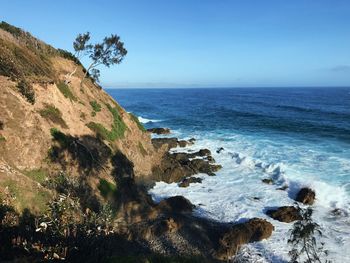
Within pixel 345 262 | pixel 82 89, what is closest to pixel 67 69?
pixel 82 89

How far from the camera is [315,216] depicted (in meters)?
26.0

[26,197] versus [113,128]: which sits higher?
[113,128]

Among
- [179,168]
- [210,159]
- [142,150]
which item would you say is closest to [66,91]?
[142,150]

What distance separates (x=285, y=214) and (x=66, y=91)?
2198cm

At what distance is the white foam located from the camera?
72.4ft

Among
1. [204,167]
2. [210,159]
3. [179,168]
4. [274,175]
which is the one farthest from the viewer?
[210,159]

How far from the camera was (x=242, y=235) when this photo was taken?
21.8 metres

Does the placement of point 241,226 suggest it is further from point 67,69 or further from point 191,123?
point 191,123

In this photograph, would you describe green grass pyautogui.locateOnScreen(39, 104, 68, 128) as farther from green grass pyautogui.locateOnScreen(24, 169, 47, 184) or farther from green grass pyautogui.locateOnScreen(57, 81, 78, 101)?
green grass pyautogui.locateOnScreen(24, 169, 47, 184)

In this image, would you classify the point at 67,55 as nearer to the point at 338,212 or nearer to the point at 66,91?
the point at 66,91

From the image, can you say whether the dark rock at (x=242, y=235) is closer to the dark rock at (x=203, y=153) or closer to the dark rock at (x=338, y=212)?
the dark rock at (x=338, y=212)

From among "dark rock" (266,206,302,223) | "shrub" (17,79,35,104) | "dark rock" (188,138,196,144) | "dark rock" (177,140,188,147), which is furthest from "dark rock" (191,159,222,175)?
"shrub" (17,79,35,104)

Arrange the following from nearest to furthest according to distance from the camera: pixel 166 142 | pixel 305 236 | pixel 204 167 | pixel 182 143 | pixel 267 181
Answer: pixel 305 236
pixel 267 181
pixel 204 167
pixel 182 143
pixel 166 142

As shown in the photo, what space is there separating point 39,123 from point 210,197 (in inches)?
622
